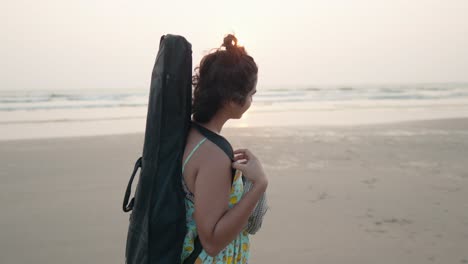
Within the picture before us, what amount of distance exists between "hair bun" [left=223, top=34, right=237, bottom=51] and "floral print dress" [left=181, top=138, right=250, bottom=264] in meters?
0.32

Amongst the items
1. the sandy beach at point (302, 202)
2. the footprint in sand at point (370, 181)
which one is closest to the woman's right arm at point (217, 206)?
the sandy beach at point (302, 202)

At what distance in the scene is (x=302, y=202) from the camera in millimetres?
5785

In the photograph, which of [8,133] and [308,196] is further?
[8,133]

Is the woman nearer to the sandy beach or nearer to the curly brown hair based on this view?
the curly brown hair

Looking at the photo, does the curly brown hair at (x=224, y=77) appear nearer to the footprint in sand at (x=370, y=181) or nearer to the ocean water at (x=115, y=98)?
the footprint in sand at (x=370, y=181)

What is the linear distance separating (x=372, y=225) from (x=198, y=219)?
3.88 meters

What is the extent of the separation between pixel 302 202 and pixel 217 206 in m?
4.47

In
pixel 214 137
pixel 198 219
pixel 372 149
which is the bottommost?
pixel 372 149

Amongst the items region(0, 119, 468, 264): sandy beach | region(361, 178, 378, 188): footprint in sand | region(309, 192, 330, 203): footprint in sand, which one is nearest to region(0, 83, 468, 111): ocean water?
region(0, 119, 468, 264): sandy beach

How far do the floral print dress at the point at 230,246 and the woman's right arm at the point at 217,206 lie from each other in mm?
87

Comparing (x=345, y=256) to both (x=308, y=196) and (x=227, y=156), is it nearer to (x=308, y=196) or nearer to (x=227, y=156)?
(x=308, y=196)

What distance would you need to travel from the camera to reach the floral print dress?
62.6 inches

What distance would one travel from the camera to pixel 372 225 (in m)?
4.94

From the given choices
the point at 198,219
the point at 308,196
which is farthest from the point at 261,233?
the point at 198,219
